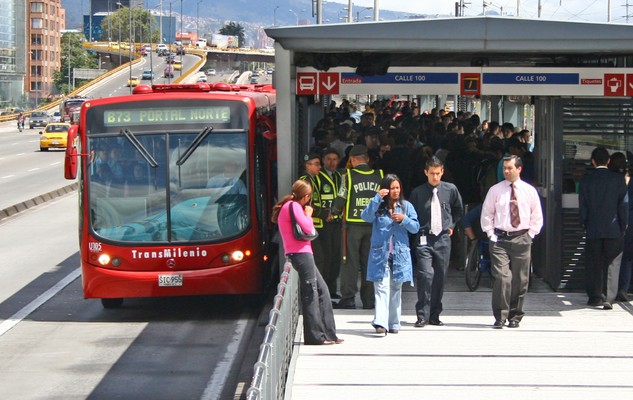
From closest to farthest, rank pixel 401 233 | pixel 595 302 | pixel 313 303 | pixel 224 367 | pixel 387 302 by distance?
pixel 313 303, pixel 401 233, pixel 387 302, pixel 224 367, pixel 595 302

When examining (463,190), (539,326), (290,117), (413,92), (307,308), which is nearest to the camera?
(307,308)

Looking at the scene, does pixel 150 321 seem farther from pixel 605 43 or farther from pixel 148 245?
pixel 605 43

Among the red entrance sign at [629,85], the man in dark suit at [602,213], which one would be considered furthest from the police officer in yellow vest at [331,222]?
the red entrance sign at [629,85]

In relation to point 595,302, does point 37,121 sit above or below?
above

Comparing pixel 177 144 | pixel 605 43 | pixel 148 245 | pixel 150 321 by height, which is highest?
pixel 605 43

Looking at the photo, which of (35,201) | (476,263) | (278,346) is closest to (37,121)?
(35,201)

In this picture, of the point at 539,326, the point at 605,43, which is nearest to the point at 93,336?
the point at 539,326

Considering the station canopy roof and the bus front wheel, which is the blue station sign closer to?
the station canopy roof

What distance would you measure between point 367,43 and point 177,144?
2.96m

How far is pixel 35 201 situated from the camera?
109ft

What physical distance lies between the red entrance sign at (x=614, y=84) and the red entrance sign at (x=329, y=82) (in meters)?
3.06

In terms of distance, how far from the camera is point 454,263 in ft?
54.5

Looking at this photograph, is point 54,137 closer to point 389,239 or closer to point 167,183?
point 167,183

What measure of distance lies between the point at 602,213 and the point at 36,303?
7606 mm
